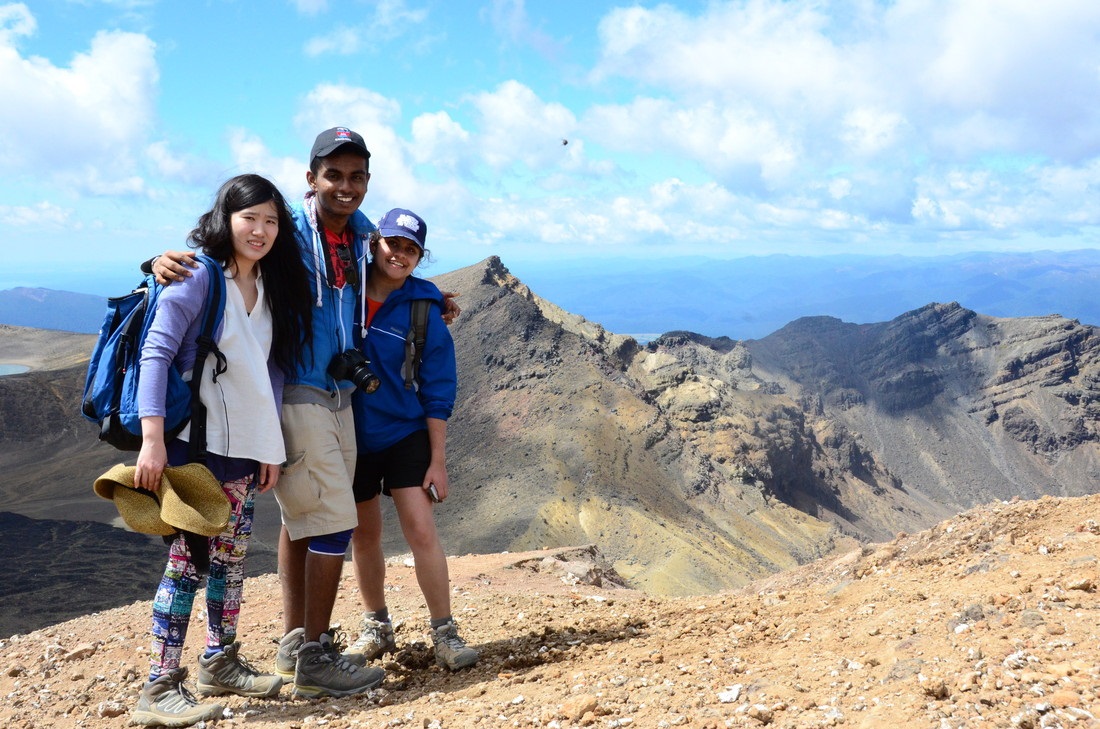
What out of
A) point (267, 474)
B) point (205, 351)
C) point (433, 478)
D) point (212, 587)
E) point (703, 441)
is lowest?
point (703, 441)

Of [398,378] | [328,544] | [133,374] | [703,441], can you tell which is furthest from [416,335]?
[703,441]

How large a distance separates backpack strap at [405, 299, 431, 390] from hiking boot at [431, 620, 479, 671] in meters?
1.35

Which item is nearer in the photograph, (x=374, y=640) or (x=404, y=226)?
(x=404, y=226)

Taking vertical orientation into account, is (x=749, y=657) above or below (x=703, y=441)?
above

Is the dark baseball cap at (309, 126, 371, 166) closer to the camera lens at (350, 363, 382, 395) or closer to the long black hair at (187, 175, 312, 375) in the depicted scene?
Result: the long black hair at (187, 175, 312, 375)

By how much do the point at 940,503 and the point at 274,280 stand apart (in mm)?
70189

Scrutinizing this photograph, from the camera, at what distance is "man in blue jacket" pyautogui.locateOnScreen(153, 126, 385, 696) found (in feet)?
13.1

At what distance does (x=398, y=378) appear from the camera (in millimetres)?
4301

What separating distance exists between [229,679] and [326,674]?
1.50ft

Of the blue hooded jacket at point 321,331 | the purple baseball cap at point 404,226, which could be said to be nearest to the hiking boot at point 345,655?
the blue hooded jacket at point 321,331

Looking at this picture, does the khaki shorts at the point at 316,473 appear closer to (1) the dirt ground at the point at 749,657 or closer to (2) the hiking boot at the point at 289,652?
(2) the hiking boot at the point at 289,652

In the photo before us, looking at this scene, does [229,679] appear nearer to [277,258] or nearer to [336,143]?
[277,258]

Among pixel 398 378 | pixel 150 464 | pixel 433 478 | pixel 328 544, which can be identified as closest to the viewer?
pixel 150 464

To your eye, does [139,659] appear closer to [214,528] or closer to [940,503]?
[214,528]
